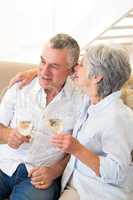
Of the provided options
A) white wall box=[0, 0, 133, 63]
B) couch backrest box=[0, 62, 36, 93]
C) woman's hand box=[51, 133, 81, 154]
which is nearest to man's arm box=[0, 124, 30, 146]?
woman's hand box=[51, 133, 81, 154]

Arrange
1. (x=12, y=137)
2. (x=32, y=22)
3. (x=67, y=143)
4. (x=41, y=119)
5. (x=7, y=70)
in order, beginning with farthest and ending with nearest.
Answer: (x=32, y=22)
(x=7, y=70)
(x=41, y=119)
(x=12, y=137)
(x=67, y=143)

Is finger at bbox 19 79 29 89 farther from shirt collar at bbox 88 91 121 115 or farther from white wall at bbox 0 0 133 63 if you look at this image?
white wall at bbox 0 0 133 63

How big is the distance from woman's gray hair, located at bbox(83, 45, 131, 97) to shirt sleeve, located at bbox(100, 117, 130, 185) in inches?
6.5

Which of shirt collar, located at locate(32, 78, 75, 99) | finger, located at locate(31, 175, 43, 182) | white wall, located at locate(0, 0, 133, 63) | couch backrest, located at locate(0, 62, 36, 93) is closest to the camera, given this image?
finger, located at locate(31, 175, 43, 182)

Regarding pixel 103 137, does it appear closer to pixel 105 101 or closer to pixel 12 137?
pixel 105 101

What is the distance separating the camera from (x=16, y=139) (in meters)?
1.77

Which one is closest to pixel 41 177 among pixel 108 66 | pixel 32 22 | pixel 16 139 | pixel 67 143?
pixel 16 139

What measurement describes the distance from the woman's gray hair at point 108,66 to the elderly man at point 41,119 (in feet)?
0.72

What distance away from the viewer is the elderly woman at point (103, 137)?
157cm

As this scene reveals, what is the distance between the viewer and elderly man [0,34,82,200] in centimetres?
182

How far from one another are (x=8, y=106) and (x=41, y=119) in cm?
20

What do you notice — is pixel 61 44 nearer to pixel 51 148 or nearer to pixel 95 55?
pixel 95 55

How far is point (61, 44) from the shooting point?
6.01ft

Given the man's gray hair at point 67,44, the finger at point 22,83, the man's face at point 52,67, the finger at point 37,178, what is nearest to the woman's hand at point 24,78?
the finger at point 22,83
